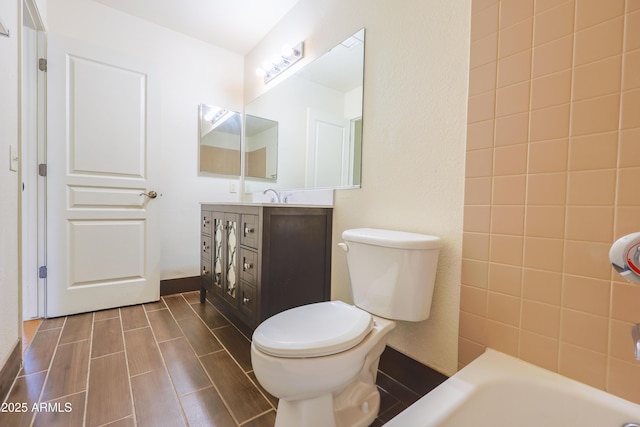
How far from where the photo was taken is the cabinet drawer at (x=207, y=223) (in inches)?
82.7

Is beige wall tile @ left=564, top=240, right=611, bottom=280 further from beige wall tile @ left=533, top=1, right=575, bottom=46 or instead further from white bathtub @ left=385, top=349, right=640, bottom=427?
beige wall tile @ left=533, top=1, right=575, bottom=46

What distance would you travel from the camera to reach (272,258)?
1.46 meters

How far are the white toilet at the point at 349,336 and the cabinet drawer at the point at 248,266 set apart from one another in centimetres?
46

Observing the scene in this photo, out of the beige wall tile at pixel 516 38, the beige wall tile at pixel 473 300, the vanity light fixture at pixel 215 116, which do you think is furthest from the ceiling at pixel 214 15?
the beige wall tile at pixel 473 300

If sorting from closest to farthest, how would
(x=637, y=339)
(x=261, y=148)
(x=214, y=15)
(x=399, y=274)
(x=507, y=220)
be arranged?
1. (x=637, y=339)
2. (x=507, y=220)
3. (x=399, y=274)
4. (x=214, y=15)
5. (x=261, y=148)

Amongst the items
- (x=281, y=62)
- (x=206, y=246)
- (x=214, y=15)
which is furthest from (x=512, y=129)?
(x=214, y=15)

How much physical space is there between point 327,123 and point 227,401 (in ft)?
5.06

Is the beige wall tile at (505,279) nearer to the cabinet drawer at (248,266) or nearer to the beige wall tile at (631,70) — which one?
the beige wall tile at (631,70)

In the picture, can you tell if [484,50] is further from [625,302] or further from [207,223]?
[207,223]

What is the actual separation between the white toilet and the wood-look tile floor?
179 millimetres

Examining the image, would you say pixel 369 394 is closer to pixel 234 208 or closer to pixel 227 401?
pixel 227 401

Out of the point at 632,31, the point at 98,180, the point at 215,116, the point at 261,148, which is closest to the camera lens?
the point at 632,31

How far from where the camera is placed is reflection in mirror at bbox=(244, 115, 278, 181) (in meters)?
2.29

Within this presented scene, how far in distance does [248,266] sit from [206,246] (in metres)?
0.79
